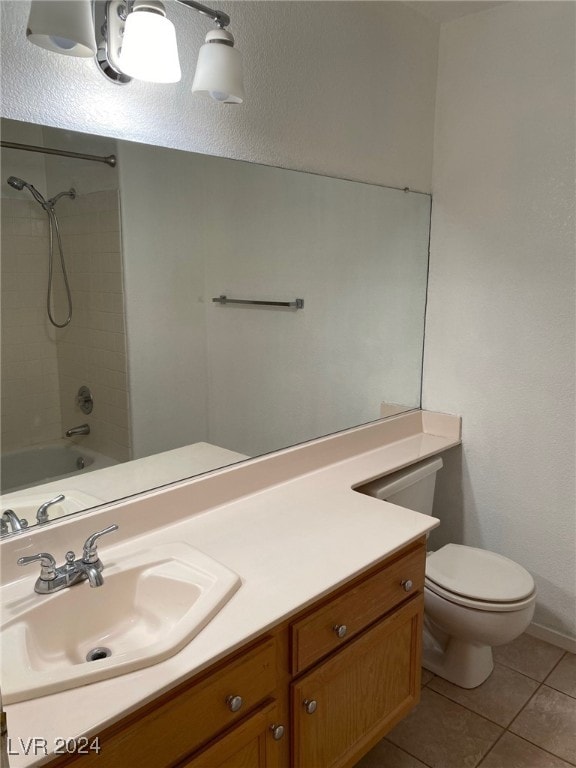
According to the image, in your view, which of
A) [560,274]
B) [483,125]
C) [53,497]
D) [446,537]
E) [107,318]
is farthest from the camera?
[446,537]

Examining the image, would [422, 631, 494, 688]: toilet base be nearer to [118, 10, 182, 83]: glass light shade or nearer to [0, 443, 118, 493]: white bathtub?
[0, 443, 118, 493]: white bathtub

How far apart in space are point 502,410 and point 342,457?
27.9 inches

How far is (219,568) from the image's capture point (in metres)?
1.29

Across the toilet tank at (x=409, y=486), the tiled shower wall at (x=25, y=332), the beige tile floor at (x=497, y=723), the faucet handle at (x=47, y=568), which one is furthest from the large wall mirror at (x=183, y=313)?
the beige tile floor at (x=497, y=723)

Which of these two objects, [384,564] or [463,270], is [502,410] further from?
[384,564]

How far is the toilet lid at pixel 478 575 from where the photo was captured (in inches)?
74.5

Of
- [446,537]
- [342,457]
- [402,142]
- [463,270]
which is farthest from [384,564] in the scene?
[402,142]

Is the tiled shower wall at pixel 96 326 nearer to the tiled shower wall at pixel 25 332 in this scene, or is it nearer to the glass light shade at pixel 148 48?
the tiled shower wall at pixel 25 332

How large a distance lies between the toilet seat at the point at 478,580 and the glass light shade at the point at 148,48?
5.72 ft

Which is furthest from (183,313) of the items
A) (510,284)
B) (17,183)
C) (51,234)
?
(510,284)

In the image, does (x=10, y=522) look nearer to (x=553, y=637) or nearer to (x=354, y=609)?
(x=354, y=609)

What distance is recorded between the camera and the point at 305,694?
1.29 metres

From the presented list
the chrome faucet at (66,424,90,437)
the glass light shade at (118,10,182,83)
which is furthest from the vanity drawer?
the glass light shade at (118,10,182,83)

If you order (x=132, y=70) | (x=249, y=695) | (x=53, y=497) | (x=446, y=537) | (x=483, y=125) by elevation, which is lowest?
(x=446, y=537)
